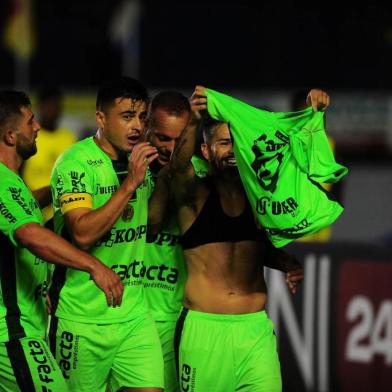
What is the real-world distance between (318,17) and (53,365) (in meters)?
19.0

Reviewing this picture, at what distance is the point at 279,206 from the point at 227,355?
881 mm

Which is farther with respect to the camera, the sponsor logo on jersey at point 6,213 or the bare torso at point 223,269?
the bare torso at point 223,269

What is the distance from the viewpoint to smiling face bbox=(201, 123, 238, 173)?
5.91 m

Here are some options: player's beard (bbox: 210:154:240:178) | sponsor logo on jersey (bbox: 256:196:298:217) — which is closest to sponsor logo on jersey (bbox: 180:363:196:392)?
sponsor logo on jersey (bbox: 256:196:298:217)

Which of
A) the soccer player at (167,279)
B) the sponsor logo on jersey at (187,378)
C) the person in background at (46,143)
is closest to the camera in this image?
the sponsor logo on jersey at (187,378)

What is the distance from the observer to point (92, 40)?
29172 millimetres

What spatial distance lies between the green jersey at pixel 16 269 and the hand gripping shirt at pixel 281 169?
3.55 ft

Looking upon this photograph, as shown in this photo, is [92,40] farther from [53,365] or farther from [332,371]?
[53,365]

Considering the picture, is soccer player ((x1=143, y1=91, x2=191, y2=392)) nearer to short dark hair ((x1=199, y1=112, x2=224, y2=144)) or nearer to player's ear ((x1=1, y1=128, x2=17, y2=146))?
short dark hair ((x1=199, y1=112, x2=224, y2=144))

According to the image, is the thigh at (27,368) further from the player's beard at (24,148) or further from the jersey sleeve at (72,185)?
the player's beard at (24,148)

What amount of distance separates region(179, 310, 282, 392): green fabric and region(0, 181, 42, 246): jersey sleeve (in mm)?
1128

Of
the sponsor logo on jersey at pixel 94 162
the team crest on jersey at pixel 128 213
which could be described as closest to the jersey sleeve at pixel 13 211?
the sponsor logo on jersey at pixel 94 162

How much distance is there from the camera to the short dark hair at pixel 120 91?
234 inches

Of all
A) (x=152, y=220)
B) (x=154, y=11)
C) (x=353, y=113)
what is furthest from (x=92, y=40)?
(x=152, y=220)
